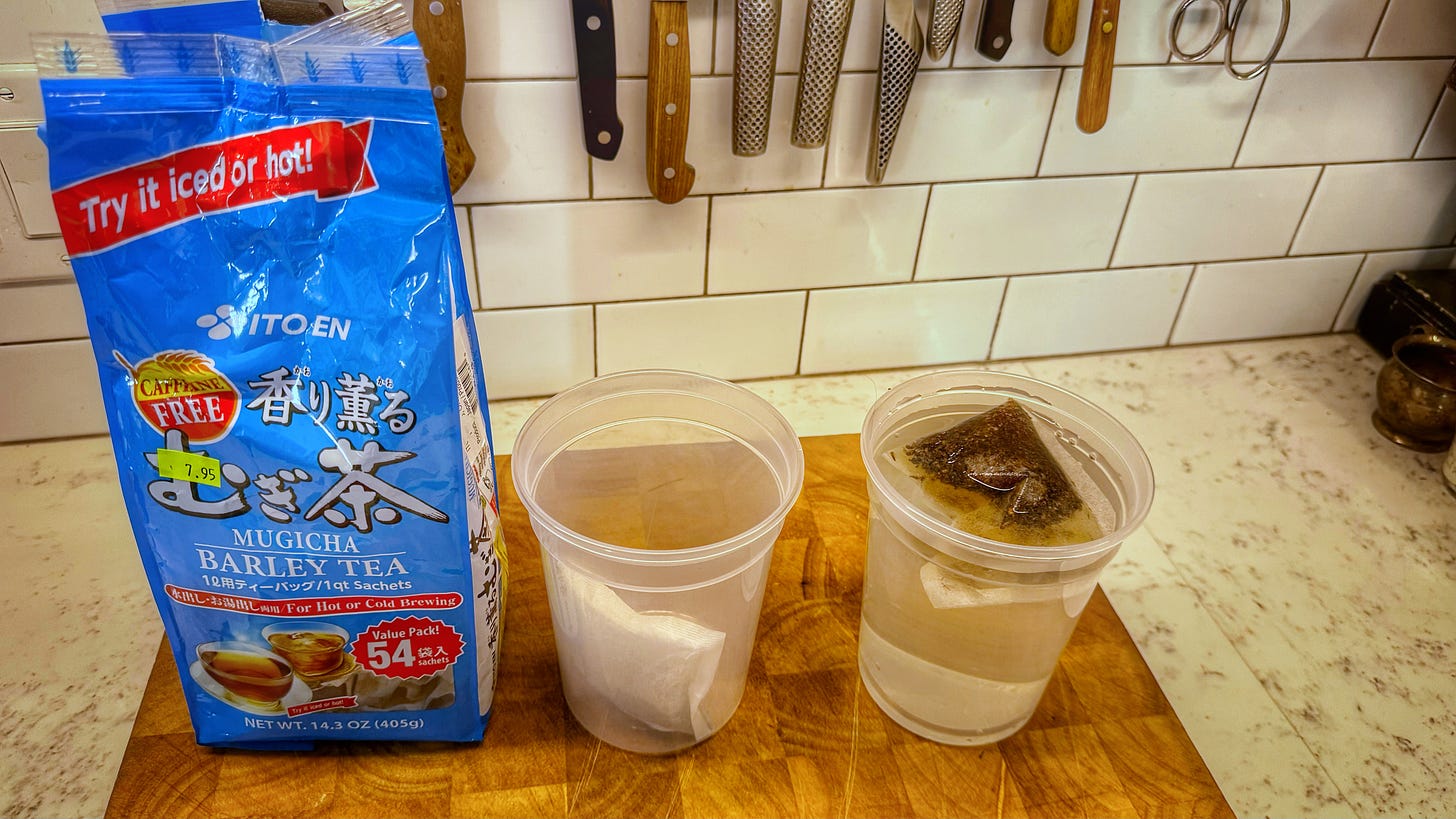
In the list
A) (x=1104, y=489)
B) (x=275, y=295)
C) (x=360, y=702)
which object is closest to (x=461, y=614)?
(x=360, y=702)

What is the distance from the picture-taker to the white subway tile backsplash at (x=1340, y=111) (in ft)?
2.99

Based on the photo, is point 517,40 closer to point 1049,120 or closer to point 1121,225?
point 1049,120

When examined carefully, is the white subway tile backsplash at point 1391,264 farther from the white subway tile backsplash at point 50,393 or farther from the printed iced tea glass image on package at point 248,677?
the white subway tile backsplash at point 50,393

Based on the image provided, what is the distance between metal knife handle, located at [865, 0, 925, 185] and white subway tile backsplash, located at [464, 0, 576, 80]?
0.60 feet

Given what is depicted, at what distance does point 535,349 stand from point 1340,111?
0.76 metres

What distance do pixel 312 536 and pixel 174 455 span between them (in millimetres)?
81

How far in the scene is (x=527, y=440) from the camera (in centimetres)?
64

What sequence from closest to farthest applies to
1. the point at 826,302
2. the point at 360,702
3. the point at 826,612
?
the point at 360,702
the point at 826,612
the point at 826,302

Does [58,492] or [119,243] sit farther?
[58,492]

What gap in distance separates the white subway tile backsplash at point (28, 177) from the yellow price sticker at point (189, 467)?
0.31 metres

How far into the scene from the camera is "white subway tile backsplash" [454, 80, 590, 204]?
Result: 0.77 meters

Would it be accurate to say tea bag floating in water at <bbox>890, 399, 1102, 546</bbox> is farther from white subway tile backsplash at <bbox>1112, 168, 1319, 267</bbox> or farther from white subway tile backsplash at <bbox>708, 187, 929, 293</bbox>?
white subway tile backsplash at <bbox>1112, 168, 1319, 267</bbox>

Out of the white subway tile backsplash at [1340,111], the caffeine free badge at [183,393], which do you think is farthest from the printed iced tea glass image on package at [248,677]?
the white subway tile backsplash at [1340,111]

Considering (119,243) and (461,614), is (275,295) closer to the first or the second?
(119,243)
